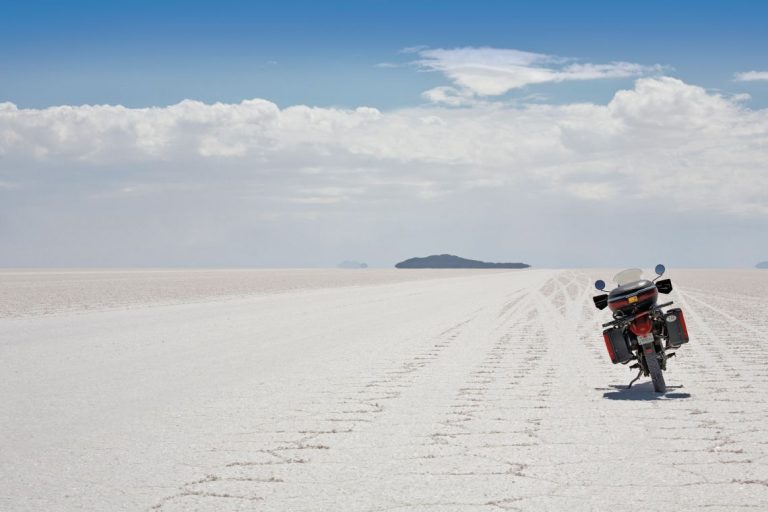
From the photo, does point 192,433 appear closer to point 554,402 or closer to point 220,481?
point 220,481

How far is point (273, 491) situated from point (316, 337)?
11.9 metres

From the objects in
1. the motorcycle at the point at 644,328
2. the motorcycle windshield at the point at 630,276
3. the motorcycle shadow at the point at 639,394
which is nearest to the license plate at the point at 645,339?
the motorcycle at the point at 644,328

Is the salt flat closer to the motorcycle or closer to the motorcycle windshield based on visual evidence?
the motorcycle

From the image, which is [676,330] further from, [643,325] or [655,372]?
[655,372]

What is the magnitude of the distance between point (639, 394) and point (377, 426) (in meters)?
3.35

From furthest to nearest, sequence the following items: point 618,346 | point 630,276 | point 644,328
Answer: point 630,276
point 618,346
point 644,328

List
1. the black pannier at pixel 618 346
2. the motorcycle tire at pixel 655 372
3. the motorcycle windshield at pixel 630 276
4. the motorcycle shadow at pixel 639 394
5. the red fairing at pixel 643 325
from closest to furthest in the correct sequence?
the motorcycle shadow at pixel 639 394 < the motorcycle tire at pixel 655 372 < the red fairing at pixel 643 325 < the black pannier at pixel 618 346 < the motorcycle windshield at pixel 630 276

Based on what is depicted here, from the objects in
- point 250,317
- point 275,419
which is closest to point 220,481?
point 275,419

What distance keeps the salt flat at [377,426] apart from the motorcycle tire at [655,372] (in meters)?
0.14

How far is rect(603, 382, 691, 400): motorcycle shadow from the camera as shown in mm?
9328

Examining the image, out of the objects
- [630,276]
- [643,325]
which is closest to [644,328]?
[643,325]

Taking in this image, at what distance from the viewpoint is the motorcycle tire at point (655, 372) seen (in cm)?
959

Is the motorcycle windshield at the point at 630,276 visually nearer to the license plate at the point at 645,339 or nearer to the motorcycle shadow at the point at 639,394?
the license plate at the point at 645,339

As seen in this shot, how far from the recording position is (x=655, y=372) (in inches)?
378
